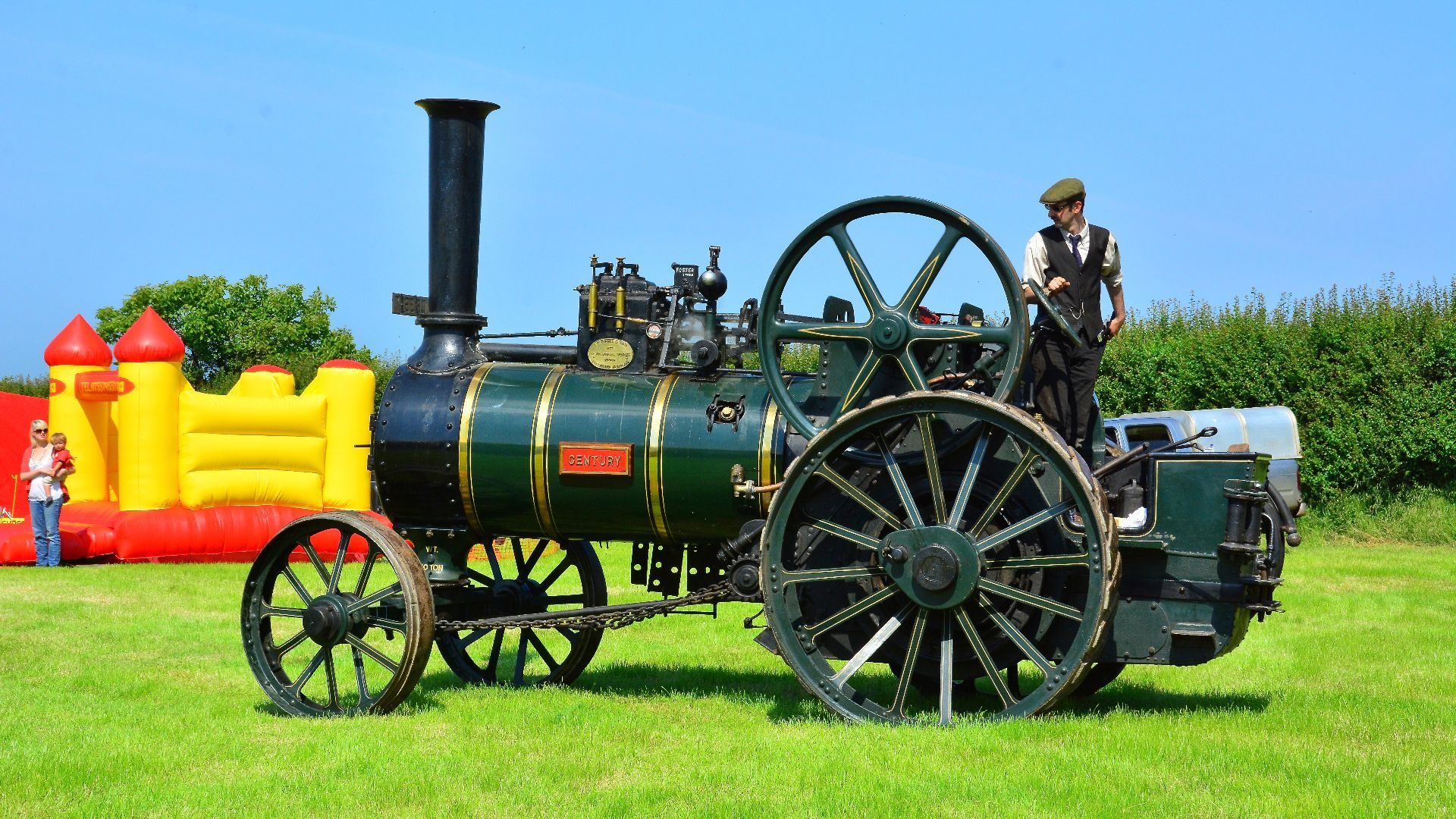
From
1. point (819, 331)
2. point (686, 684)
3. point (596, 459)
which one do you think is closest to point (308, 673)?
point (596, 459)

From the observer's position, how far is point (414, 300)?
8219 mm

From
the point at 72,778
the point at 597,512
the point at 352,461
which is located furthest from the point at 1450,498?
the point at 72,778

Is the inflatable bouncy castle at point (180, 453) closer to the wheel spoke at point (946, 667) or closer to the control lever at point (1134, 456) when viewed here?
the wheel spoke at point (946, 667)

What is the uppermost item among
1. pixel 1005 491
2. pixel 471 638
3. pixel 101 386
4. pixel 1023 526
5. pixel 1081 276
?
pixel 1081 276

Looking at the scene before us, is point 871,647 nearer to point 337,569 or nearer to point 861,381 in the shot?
point 861,381

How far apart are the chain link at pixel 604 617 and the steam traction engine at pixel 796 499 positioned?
0.02 meters

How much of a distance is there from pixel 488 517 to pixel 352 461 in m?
9.43

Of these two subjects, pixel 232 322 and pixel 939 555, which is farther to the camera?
pixel 232 322

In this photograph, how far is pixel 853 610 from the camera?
671 centimetres

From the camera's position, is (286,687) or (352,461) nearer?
(286,687)

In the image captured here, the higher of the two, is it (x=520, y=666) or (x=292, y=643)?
(x=292, y=643)

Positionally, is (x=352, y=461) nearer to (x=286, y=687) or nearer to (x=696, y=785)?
(x=286, y=687)

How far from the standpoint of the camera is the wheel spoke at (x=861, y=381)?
685 centimetres

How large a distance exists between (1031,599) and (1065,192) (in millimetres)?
1824
